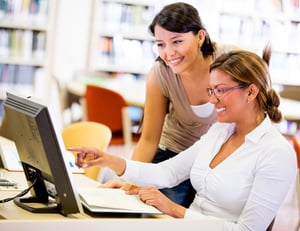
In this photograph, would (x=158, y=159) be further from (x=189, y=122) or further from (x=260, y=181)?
(x=260, y=181)

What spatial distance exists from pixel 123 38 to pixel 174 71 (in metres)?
4.81

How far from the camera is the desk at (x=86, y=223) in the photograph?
203cm

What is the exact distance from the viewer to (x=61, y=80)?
653cm

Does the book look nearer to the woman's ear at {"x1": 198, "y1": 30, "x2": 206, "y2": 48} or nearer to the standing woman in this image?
the standing woman

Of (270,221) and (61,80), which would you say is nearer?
(270,221)

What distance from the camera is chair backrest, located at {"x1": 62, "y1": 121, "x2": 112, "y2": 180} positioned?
140 inches

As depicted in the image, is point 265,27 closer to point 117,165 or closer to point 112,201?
point 117,165

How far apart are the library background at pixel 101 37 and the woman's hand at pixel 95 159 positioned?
4.19 m

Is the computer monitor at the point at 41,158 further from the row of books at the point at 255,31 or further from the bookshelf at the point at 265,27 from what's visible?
the row of books at the point at 255,31

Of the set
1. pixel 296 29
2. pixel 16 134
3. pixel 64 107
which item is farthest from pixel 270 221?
pixel 296 29

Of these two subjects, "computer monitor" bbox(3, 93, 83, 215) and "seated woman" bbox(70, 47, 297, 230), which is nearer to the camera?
"computer monitor" bbox(3, 93, 83, 215)

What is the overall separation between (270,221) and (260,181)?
138 mm

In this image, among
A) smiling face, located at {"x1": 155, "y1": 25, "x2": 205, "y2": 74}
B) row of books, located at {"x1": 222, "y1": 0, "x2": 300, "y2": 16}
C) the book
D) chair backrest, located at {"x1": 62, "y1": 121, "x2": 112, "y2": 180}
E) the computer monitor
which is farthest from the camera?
row of books, located at {"x1": 222, "y1": 0, "x2": 300, "y2": 16}

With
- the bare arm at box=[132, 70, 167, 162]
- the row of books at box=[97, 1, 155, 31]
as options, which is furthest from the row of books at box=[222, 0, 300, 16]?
the bare arm at box=[132, 70, 167, 162]
